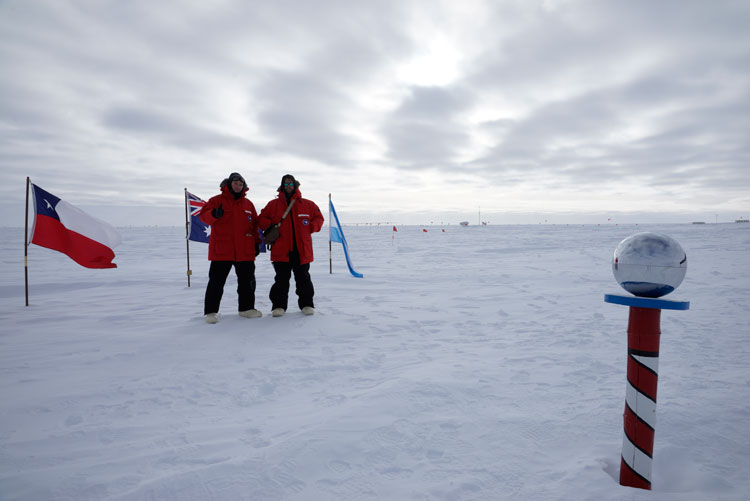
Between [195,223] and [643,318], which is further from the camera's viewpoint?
[195,223]

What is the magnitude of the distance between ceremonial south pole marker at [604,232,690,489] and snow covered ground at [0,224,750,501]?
22 cm

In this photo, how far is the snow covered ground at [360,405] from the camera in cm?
224

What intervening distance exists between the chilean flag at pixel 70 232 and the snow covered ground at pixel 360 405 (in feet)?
3.57

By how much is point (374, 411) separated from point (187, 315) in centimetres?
449

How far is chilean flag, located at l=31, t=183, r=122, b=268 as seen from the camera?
6512mm

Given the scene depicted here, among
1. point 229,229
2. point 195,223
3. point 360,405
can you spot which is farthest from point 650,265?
point 195,223

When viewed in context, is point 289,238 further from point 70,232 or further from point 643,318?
point 643,318

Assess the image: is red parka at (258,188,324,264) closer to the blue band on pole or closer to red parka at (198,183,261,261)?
red parka at (198,183,261,261)

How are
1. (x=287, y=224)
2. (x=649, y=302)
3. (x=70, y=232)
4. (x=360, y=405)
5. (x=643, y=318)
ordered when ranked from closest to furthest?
(x=649, y=302), (x=643, y=318), (x=360, y=405), (x=287, y=224), (x=70, y=232)

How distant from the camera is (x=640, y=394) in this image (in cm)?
205

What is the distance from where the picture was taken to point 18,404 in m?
3.18

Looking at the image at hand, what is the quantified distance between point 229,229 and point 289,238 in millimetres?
883

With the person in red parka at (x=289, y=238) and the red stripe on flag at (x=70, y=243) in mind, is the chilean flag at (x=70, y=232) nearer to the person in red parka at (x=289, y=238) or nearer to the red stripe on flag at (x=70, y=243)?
the red stripe on flag at (x=70, y=243)

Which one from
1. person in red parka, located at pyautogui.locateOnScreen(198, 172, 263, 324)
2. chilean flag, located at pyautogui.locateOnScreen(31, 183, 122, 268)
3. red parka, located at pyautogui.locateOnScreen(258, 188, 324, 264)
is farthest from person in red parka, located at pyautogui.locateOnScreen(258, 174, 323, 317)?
chilean flag, located at pyautogui.locateOnScreen(31, 183, 122, 268)
